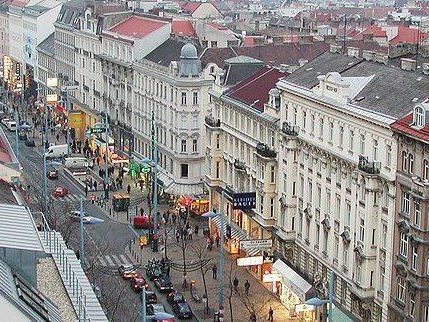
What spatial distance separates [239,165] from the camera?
10069 cm

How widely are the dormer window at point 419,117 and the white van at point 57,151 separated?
8418 cm

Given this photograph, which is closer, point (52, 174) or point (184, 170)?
point (184, 170)

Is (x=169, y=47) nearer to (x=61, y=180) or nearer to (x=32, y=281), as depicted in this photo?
(x=61, y=180)

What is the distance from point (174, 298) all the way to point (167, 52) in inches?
2162

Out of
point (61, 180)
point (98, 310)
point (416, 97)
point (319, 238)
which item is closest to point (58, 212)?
point (61, 180)

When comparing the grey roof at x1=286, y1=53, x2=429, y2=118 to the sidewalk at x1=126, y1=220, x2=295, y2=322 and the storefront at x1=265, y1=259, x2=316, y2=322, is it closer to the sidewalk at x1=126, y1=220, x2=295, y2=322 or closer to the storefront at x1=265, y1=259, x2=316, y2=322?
the storefront at x1=265, y1=259, x2=316, y2=322

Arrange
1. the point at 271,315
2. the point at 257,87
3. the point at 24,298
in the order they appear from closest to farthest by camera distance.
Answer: the point at 24,298
the point at 271,315
the point at 257,87

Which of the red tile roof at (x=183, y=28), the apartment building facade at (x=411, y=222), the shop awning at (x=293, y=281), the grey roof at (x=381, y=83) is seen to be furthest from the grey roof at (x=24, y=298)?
the red tile roof at (x=183, y=28)

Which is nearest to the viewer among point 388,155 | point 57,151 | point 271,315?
point 388,155

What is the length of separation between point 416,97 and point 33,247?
138 ft

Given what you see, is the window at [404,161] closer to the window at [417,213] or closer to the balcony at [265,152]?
the window at [417,213]

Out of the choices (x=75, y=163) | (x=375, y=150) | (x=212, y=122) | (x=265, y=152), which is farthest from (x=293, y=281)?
(x=75, y=163)

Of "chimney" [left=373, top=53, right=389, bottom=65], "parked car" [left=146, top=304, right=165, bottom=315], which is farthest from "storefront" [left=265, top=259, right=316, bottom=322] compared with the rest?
"chimney" [left=373, top=53, right=389, bottom=65]

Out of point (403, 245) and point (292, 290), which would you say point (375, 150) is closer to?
point (403, 245)
